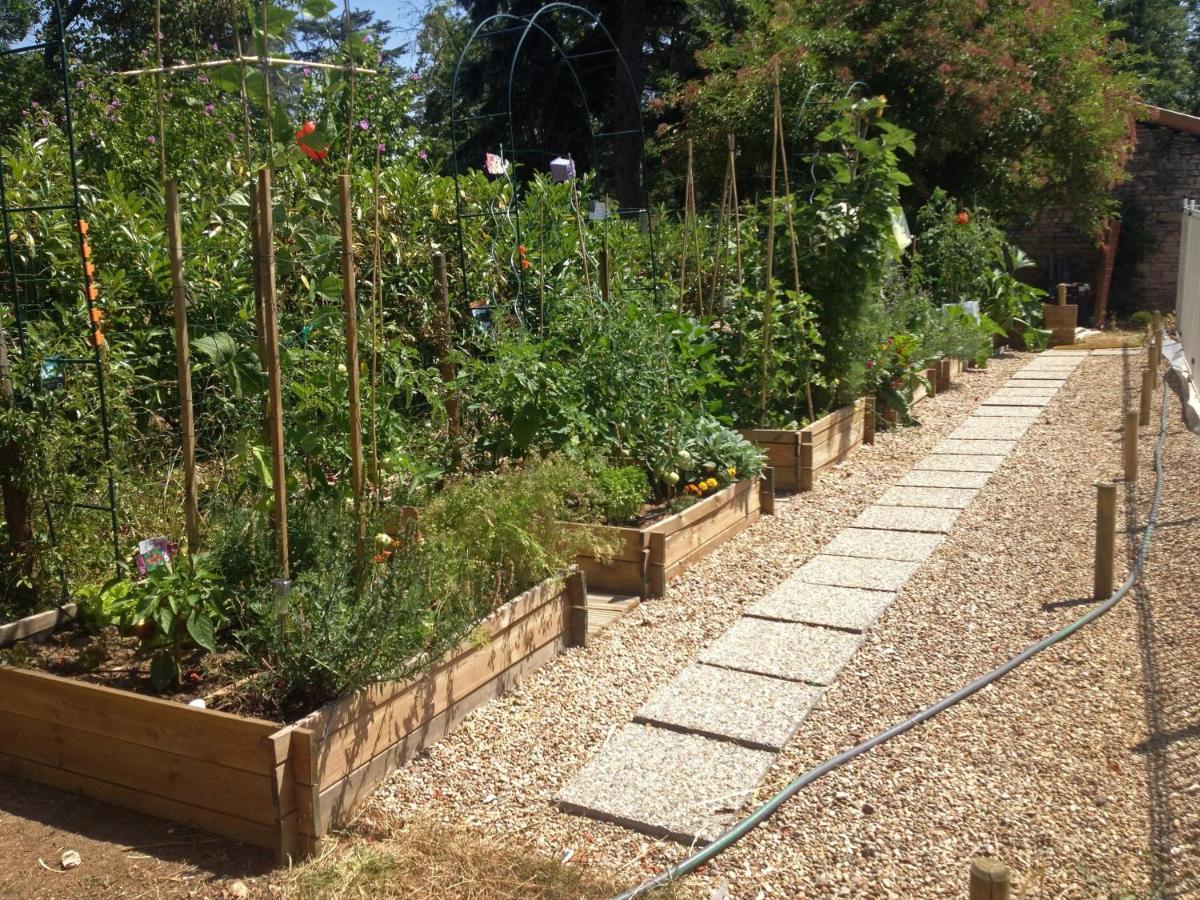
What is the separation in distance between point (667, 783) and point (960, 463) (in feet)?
15.8

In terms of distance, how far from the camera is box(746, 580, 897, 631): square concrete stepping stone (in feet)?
14.0

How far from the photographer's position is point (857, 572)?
493 cm

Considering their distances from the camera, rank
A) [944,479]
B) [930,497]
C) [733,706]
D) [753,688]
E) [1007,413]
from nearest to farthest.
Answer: [733,706] < [753,688] < [930,497] < [944,479] < [1007,413]

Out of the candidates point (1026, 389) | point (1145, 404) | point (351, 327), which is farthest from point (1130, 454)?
point (351, 327)

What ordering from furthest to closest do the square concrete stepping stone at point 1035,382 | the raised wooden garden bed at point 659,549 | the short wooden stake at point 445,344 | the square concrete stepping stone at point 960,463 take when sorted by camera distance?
1. the square concrete stepping stone at point 1035,382
2. the square concrete stepping stone at point 960,463
3. the short wooden stake at point 445,344
4. the raised wooden garden bed at point 659,549

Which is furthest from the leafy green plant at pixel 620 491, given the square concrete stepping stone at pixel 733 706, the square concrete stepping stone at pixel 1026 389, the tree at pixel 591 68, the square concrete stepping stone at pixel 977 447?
the tree at pixel 591 68

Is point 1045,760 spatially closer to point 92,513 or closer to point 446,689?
point 446,689

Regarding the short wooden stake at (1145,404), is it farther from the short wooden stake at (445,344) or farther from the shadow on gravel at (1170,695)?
the short wooden stake at (445,344)

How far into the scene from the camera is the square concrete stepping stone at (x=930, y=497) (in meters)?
6.11

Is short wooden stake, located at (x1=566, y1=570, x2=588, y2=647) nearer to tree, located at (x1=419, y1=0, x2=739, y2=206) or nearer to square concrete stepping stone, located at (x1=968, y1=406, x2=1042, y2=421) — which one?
square concrete stepping stone, located at (x1=968, y1=406, x2=1042, y2=421)

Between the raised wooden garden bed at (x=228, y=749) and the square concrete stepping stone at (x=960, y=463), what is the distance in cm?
455

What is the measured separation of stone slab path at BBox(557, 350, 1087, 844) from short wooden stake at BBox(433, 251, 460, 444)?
176 cm

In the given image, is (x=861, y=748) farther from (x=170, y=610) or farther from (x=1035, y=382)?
(x=1035, y=382)

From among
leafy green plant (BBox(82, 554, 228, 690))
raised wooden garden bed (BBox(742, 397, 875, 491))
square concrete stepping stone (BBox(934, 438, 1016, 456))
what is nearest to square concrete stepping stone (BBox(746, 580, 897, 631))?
raised wooden garden bed (BBox(742, 397, 875, 491))
